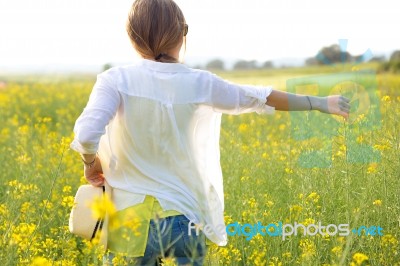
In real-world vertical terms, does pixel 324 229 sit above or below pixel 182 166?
below

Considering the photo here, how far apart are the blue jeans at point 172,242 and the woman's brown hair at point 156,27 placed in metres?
0.62

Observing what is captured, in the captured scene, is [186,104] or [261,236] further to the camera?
[261,236]

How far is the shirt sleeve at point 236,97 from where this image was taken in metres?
2.96

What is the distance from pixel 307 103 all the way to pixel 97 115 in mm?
864

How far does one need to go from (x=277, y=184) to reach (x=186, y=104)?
74.4 inches

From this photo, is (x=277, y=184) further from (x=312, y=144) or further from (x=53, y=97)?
(x=53, y=97)

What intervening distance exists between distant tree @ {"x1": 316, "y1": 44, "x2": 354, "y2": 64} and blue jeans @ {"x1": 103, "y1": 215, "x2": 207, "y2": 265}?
131 cm

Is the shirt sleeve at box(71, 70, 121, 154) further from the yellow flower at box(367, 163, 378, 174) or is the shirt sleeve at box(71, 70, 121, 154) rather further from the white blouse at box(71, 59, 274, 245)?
the yellow flower at box(367, 163, 378, 174)

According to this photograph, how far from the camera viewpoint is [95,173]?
3.11m

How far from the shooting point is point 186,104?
293 centimetres

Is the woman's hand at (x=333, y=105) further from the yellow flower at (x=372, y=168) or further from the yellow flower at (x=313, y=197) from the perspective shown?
the yellow flower at (x=372, y=168)

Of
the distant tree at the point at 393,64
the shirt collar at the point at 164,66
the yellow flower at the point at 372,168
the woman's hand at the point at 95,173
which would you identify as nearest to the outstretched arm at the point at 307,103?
the shirt collar at the point at 164,66

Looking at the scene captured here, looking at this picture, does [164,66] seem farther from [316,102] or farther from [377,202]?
[377,202]

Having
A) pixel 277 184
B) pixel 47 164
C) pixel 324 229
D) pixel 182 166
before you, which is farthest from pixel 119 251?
pixel 47 164
